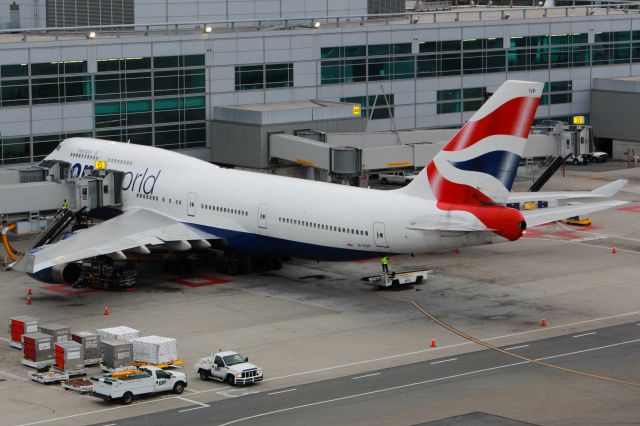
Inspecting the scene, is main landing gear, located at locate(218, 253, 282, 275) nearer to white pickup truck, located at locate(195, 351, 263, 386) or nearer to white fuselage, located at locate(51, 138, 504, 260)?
white fuselage, located at locate(51, 138, 504, 260)

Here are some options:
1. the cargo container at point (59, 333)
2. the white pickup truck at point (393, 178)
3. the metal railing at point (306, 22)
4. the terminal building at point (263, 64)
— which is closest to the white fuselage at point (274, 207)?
the terminal building at point (263, 64)

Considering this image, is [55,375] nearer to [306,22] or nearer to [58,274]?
[58,274]

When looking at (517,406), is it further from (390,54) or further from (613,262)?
(390,54)

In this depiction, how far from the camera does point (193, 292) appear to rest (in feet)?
237

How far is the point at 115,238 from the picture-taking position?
2854 inches

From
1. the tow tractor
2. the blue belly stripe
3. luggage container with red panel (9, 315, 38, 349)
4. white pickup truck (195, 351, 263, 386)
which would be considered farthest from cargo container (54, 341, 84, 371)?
the tow tractor

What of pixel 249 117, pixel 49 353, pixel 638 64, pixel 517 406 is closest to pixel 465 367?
pixel 517 406

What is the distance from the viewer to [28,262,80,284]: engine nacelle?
69.7 metres

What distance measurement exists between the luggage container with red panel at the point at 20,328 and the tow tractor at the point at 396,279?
806 inches

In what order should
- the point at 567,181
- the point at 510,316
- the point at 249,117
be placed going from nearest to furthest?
the point at 510,316, the point at 249,117, the point at 567,181

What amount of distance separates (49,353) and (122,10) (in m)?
52.3

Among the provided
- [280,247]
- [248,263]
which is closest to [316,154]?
[248,263]

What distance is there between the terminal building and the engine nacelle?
82.3 feet

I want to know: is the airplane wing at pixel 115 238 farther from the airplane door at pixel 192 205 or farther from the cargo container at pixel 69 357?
the cargo container at pixel 69 357
